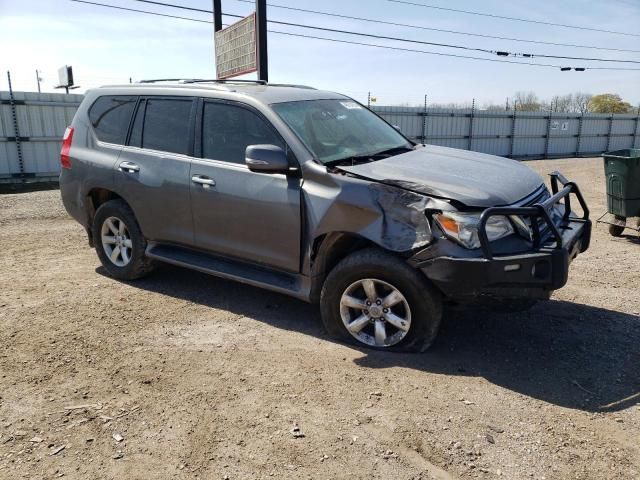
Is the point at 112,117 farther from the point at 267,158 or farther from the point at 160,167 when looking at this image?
the point at 267,158

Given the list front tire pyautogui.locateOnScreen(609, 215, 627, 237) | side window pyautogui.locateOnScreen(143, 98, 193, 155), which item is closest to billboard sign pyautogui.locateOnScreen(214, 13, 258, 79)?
side window pyautogui.locateOnScreen(143, 98, 193, 155)

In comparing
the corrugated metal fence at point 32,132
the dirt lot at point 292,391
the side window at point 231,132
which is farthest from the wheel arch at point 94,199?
the corrugated metal fence at point 32,132

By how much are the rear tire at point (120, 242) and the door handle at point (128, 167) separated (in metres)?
0.37

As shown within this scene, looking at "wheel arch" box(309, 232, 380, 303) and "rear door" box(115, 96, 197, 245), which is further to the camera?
"rear door" box(115, 96, 197, 245)

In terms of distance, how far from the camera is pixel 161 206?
494 cm

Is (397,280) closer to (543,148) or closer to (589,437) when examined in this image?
(589,437)

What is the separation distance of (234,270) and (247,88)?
160cm

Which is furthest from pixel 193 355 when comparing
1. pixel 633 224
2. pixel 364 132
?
pixel 633 224

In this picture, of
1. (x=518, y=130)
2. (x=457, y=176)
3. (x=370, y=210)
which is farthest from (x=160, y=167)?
(x=518, y=130)

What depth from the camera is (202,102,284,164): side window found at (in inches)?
172

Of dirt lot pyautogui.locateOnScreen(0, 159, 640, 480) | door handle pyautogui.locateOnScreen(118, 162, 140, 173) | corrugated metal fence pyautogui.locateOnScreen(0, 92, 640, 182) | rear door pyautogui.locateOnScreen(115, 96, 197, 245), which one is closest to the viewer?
dirt lot pyautogui.locateOnScreen(0, 159, 640, 480)

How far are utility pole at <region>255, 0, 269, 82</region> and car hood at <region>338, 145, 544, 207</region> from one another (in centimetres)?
672

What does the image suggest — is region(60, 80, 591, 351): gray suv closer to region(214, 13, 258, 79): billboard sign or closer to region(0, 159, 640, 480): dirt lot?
region(0, 159, 640, 480): dirt lot

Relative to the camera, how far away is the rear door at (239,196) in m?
4.19
